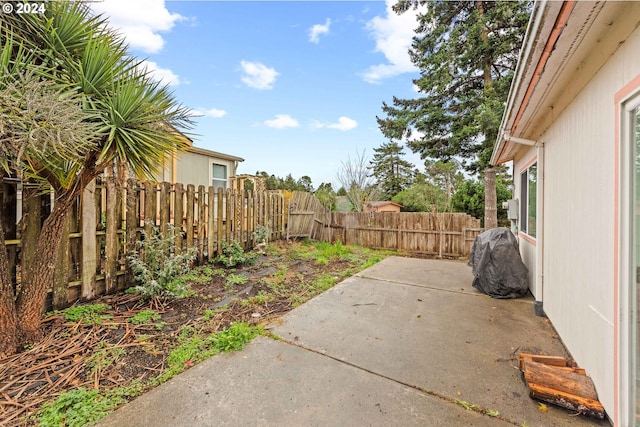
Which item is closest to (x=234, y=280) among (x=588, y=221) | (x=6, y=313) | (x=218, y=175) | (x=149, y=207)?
(x=149, y=207)

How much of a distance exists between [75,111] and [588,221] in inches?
158

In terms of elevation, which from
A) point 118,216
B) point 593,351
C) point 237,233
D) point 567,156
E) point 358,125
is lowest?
point 593,351

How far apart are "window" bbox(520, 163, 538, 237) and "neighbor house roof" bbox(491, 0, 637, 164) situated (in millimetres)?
1283

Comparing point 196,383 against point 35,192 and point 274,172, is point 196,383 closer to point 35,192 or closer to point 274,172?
point 35,192

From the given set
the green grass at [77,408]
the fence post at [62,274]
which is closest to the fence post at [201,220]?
the fence post at [62,274]

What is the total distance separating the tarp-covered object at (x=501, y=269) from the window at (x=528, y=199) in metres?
0.41

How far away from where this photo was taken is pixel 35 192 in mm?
2686

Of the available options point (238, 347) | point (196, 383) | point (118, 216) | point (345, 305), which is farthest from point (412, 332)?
point (118, 216)

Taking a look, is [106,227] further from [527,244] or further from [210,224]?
[527,244]

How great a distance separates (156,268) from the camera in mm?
3596

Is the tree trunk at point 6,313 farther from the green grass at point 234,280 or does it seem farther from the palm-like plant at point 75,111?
the green grass at point 234,280

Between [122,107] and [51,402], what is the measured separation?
2296 millimetres

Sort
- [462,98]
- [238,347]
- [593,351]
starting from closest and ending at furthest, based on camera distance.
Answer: [593,351]
[238,347]
[462,98]

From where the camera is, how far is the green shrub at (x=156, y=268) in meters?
3.37
